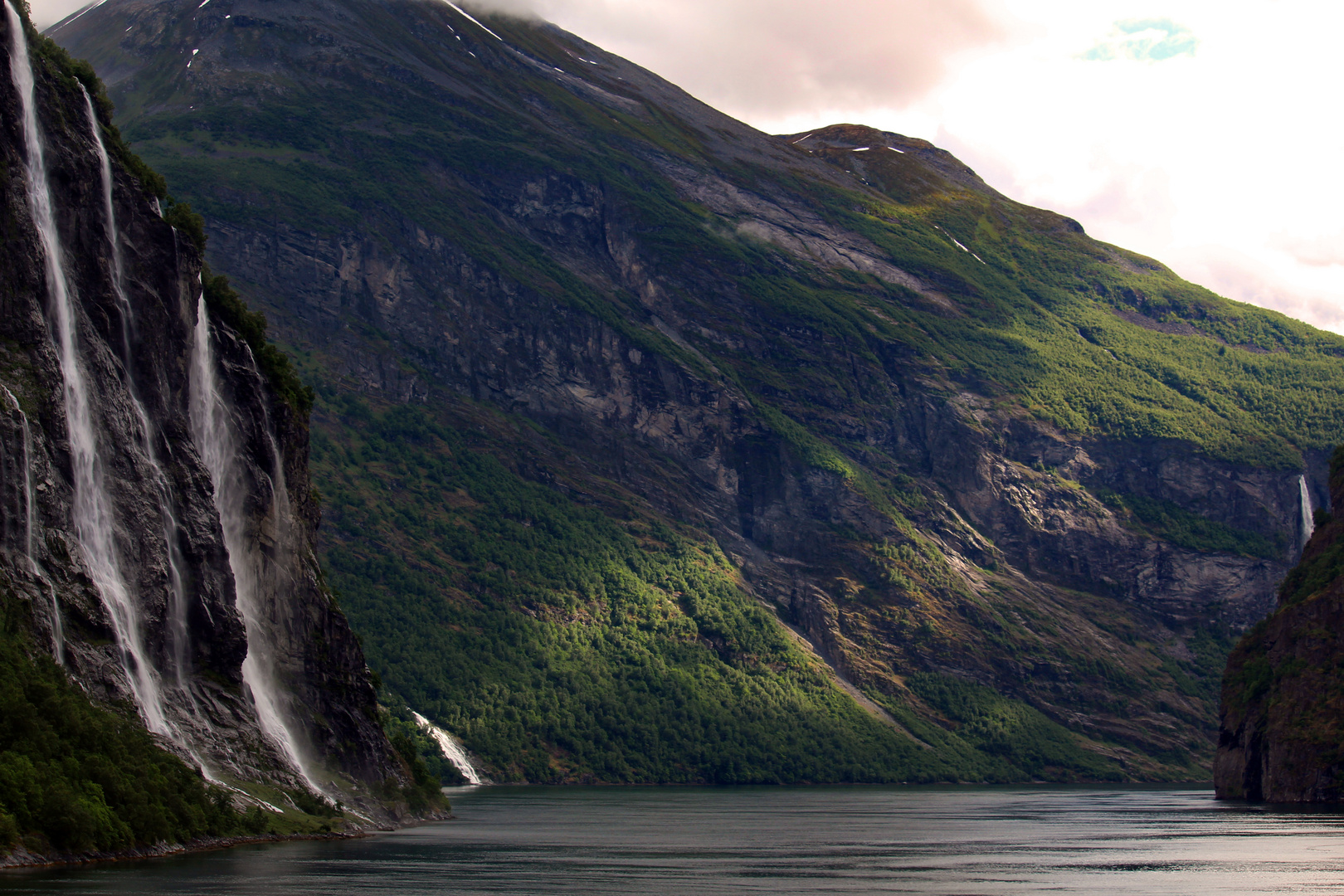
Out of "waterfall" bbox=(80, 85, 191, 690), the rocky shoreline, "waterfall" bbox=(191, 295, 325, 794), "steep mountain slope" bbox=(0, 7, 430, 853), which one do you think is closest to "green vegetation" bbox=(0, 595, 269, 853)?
"steep mountain slope" bbox=(0, 7, 430, 853)

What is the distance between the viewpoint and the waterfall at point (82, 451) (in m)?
65.6

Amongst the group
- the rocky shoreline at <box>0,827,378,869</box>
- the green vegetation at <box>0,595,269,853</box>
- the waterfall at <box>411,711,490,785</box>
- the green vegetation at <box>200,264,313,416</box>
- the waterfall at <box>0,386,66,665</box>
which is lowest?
the waterfall at <box>411,711,490,785</box>

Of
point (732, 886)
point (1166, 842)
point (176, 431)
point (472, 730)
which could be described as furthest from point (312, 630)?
point (472, 730)

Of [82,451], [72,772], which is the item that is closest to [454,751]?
[82,451]

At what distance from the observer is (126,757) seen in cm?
5778

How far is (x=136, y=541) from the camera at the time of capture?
6994 cm

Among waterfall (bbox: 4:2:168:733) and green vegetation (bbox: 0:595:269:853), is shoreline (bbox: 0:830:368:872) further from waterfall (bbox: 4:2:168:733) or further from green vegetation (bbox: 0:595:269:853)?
waterfall (bbox: 4:2:168:733)

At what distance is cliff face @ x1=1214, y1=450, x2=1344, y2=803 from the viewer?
385 feet

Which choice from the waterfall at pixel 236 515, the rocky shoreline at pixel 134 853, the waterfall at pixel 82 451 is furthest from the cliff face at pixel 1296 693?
the waterfall at pixel 82 451

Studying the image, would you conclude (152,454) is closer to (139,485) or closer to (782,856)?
(139,485)

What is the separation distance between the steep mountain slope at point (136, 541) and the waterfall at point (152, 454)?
0.14 m

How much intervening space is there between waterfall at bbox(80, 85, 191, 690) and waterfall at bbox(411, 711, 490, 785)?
119m

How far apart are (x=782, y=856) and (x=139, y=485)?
40467mm

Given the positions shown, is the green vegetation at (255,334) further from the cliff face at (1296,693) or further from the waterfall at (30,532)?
the cliff face at (1296,693)
